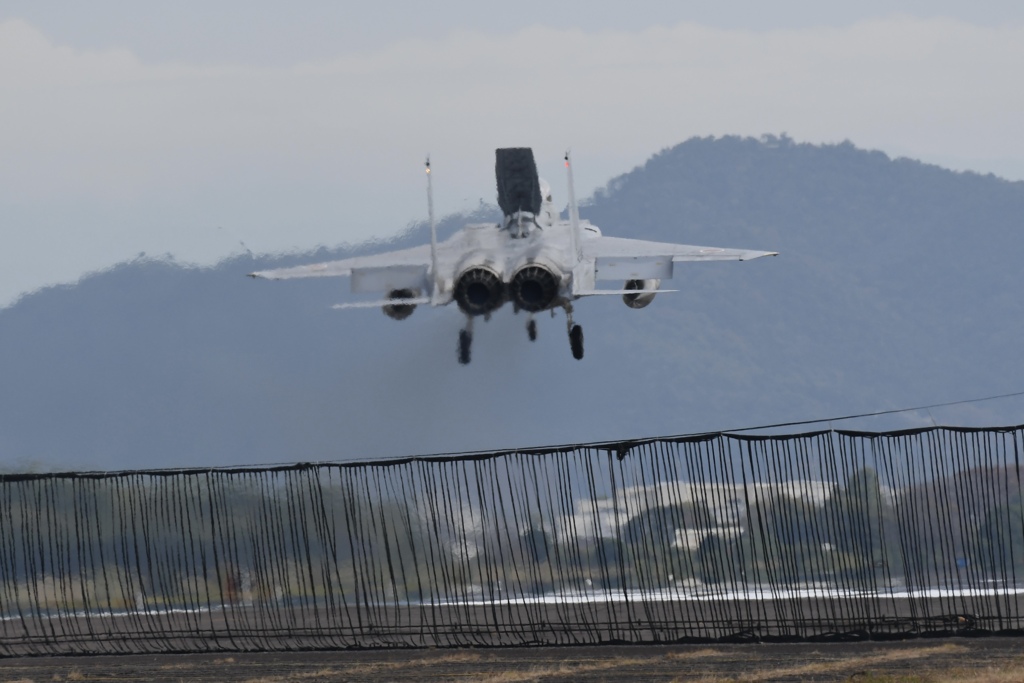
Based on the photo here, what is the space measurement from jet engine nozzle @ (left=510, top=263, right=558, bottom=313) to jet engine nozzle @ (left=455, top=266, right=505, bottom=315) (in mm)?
510

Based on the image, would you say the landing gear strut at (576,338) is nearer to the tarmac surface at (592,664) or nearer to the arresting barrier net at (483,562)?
the arresting barrier net at (483,562)

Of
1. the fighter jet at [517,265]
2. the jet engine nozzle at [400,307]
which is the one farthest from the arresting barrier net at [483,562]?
the jet engine nozzle at [400,307]

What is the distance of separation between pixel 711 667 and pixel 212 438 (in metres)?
34.6

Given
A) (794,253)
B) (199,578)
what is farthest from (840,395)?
(199,578)

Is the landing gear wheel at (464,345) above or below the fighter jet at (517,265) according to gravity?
below

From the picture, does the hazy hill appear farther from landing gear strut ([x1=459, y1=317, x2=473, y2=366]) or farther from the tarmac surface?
the tarmac surface

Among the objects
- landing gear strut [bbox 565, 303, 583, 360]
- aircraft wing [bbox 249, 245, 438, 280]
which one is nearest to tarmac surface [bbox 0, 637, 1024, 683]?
landing gear strut [bbox 565, 303, 583, 360]

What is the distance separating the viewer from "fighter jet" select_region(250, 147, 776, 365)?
51125 millimetres

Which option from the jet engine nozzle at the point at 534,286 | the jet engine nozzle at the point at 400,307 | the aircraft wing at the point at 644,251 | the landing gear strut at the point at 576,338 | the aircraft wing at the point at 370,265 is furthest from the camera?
Result: the aircraft wing at the point at 644,251

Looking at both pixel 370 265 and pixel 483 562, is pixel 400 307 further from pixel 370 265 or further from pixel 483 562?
pixel 483 562

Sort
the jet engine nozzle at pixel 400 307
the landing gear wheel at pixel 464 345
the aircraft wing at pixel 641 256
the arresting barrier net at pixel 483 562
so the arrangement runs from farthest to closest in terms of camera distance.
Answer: the landing gear wheel at pixel 464 345, the jet engine nozzle at pixel 400 307, the aircraft wing at pixel 641 256, the arresting barrier net at pixel 483 562

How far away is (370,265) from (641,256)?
947 centimetres

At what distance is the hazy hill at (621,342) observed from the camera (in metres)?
71.0

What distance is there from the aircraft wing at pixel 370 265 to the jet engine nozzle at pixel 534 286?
485 cm
